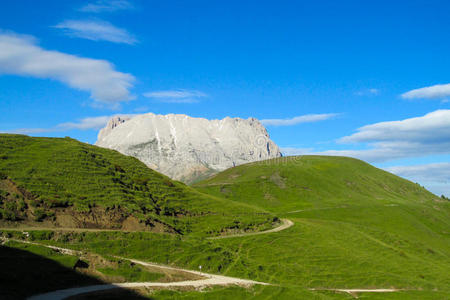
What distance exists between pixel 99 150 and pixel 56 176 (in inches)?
1042

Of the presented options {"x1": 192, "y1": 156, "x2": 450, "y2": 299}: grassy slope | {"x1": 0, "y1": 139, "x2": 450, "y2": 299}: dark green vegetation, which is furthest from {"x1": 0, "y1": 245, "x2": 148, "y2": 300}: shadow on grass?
{"x1": 192, "y1": 156, "x2": 450, "y2": 299}: grassy slope

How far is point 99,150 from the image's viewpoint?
98.3 m

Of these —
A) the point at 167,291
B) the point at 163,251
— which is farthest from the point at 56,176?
the point at 167,291

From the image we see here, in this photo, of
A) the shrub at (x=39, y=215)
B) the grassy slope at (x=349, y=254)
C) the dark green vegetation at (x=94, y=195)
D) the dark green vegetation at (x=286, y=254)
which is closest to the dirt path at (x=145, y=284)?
the dark green vegetation at (x=286, y=254)

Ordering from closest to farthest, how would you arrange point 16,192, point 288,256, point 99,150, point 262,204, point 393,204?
1. point 16,192
2. point 288,256
3. point 99,150
4. point 262,204
5. point 393,204

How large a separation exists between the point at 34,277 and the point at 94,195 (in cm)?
3248

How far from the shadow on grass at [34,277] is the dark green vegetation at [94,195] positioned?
17668 millimetres

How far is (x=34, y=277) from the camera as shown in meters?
39.5

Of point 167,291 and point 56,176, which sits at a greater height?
point 56,176

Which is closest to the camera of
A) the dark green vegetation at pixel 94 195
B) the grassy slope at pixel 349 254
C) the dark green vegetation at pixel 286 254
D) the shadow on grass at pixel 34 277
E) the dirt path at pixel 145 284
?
the shadow on grass at pixel 34 277

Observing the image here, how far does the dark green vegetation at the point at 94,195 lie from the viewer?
209ft

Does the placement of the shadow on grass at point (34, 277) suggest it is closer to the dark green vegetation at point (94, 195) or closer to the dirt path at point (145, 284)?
the dirt path at point (145, 284)

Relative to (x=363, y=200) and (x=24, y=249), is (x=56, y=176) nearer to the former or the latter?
(x=24, y=249)

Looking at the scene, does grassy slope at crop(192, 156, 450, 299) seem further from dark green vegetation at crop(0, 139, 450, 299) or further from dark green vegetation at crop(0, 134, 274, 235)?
dark green vegetation at crop(0, 134, 274, 235)
